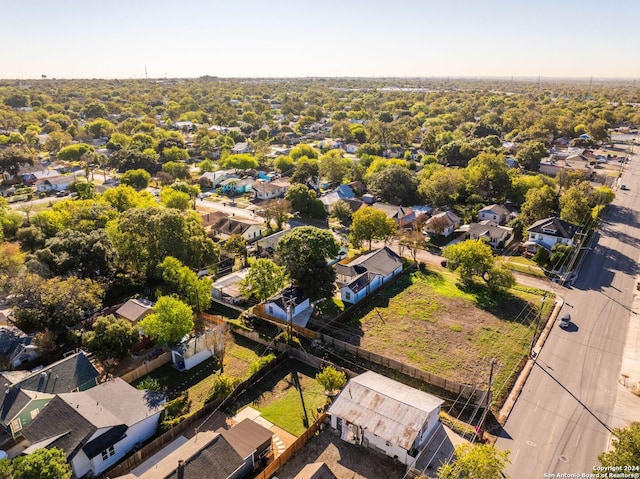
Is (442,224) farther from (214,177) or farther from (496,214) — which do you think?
(214,177)

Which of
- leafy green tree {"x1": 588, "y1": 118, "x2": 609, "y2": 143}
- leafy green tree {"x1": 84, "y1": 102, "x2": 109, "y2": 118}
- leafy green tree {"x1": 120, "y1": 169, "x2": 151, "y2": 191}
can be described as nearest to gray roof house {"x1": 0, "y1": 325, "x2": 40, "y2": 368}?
leafy green tree {"x1": 120, "y1": 169, "x2": 151, "y2": 191}

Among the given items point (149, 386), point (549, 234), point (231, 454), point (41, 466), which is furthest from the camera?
point (549, 234)

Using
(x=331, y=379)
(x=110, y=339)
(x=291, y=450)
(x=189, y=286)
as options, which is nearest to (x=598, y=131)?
(x=331, y=379)

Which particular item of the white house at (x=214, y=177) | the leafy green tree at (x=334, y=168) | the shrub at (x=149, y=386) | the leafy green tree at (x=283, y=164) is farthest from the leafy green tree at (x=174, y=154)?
the shrub at (x=149, y=386)

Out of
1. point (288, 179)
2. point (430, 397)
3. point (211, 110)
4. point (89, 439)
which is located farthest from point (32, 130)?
point (430, 397)

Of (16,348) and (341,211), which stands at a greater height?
(341,211)

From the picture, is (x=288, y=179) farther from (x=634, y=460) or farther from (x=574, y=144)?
(x=574, y=144)
